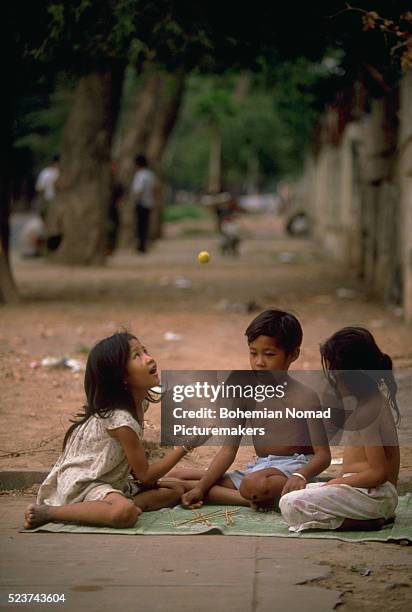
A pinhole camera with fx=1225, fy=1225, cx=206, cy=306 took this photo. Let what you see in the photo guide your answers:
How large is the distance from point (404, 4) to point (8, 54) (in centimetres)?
466

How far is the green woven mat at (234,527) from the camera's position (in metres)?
5.51

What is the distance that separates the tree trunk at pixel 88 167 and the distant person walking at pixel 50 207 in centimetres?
19

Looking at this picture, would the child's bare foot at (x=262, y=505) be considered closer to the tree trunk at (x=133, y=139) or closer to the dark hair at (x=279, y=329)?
the dark hair at (x=279, y=329)

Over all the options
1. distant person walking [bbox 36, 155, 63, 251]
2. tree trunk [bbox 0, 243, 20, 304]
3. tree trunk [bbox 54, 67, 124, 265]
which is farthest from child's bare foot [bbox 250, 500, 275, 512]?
distant person walking [bbox 36, 155, 63, 251]

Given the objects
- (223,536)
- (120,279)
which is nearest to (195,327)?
(120,279)

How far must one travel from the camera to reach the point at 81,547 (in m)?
5.34

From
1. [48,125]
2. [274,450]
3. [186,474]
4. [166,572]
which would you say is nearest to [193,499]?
[186,474]

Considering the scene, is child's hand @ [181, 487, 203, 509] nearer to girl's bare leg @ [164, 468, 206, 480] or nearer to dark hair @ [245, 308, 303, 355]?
girl's bare leg @ [164, 468, 206, 480]

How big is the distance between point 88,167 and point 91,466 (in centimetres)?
1463

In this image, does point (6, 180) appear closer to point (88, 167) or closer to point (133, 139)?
point (88, 167)

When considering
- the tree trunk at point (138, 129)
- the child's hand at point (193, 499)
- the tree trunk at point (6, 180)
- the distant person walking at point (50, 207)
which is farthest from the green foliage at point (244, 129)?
the child's hand at point (193, 499)

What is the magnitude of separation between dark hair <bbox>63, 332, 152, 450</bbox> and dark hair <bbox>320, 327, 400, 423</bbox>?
0.96 metres

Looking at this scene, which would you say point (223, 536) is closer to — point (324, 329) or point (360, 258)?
point (324, 329)

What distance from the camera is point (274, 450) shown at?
607 cm
